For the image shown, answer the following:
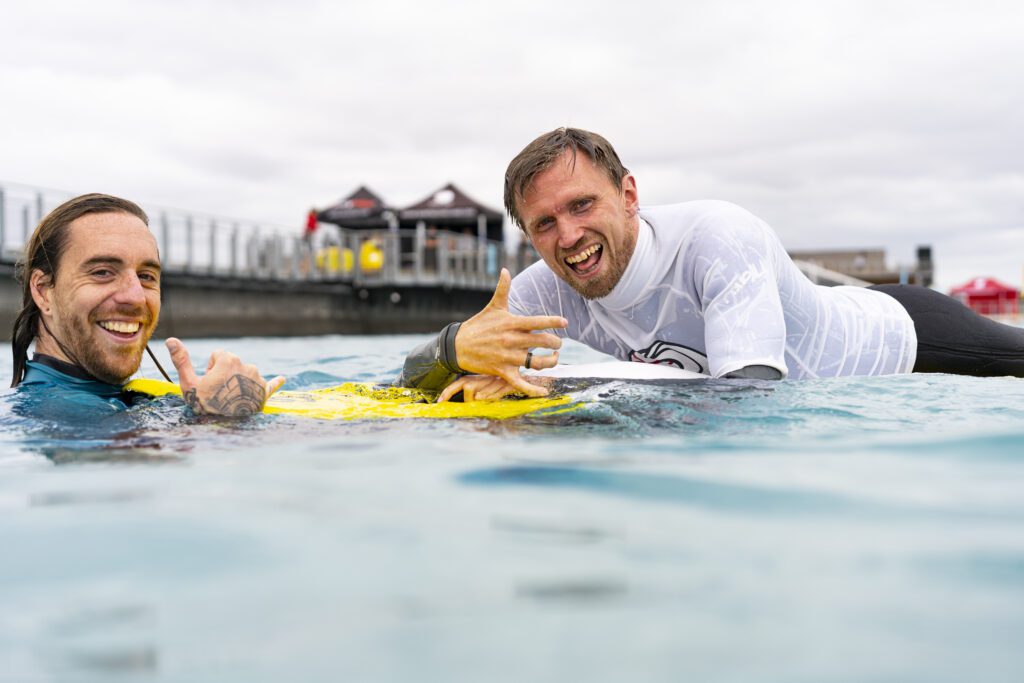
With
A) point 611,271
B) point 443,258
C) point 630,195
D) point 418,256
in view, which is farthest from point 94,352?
point 443,258

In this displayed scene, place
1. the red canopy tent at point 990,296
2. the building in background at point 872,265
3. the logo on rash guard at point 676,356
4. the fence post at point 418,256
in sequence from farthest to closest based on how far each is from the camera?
the building in background at point 872,265
the red canopy tent at point 990,296
the fence post at point 418,256
the logo on rash guard at point 676,356

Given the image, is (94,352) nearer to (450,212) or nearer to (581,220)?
(581,220)

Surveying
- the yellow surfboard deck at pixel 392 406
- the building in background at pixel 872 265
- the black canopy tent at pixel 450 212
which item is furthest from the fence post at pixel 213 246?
the building in background at pixel 872 265

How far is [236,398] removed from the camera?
3.54 meters

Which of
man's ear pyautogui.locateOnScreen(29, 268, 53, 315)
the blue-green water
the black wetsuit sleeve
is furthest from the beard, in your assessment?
man's ear pyautogui.locateOnScreen(29, 268, 53, 315)

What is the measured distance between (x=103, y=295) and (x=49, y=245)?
1.37 ft

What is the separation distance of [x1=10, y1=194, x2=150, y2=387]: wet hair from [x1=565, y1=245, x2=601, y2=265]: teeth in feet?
6.43

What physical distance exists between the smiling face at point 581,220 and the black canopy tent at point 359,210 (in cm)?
2430

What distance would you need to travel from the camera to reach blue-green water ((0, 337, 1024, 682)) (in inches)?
52.4

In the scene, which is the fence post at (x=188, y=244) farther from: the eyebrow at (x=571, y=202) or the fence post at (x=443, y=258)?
the eyebrow at (x=571, y=202)

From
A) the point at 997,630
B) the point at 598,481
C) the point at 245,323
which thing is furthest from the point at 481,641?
the point at 245,323

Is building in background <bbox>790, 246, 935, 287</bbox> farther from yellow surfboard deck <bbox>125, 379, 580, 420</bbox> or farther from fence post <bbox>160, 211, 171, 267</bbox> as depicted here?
yellow surfboard deck <bbox>125, 379, 580, 420</bbox>

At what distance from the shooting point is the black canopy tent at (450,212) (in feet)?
94.3

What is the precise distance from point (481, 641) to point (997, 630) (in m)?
0.82
